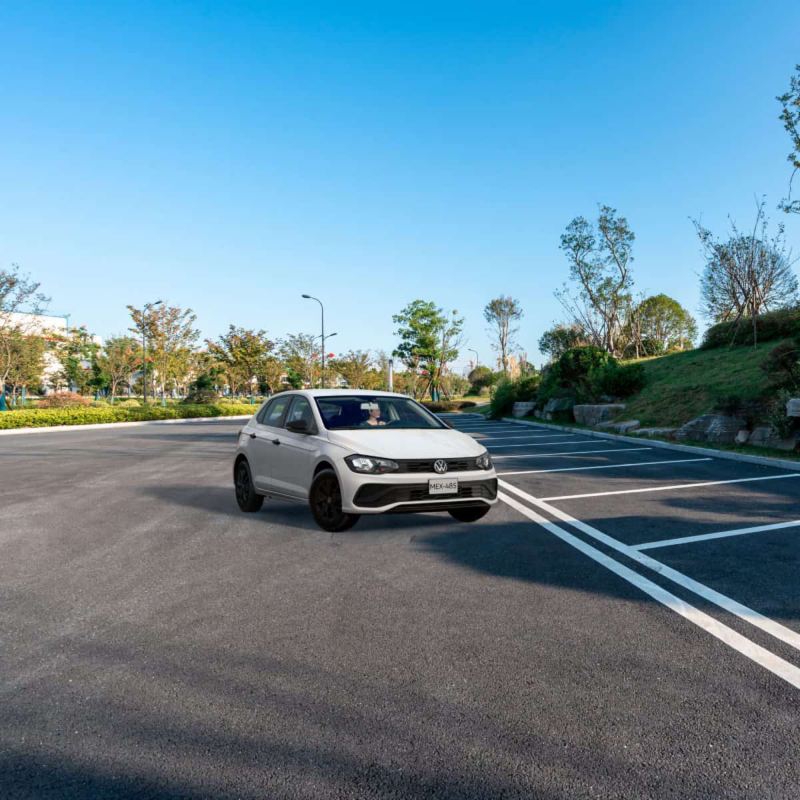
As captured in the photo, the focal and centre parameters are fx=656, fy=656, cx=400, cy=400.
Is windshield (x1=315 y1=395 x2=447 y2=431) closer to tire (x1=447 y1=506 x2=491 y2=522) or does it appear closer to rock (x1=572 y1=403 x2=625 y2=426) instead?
tire (x1=447 y1=506 x2=491 y2=522)

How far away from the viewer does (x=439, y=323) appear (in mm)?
65312

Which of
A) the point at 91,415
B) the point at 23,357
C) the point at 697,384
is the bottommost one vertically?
the point at 91,415

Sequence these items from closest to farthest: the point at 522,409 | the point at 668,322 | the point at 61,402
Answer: the point at 522,409 → the point at 61,402 → the point at 668,322

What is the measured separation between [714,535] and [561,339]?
47.0 meters

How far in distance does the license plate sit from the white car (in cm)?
1

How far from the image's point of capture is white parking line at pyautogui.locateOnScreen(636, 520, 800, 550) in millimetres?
6152

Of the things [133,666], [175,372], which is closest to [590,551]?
[133,666]

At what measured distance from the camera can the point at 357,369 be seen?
246ft

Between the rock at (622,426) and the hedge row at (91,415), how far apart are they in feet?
80.4

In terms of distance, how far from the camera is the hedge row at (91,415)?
96.6 ft

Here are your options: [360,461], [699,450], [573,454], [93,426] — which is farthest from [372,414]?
[93,426]

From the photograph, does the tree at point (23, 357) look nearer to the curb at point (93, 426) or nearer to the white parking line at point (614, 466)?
the curb at point (93, 426)

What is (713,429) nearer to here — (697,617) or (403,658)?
(697,617)

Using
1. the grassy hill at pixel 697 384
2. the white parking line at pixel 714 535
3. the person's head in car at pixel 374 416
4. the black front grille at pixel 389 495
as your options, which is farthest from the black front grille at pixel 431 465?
the grassy hill at pixel 697 384
